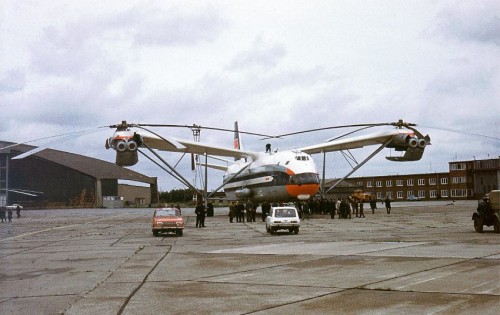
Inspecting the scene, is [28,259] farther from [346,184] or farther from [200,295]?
[346,184]

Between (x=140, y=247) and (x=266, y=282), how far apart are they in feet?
36.5

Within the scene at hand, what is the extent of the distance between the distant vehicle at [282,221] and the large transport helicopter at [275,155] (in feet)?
45.5

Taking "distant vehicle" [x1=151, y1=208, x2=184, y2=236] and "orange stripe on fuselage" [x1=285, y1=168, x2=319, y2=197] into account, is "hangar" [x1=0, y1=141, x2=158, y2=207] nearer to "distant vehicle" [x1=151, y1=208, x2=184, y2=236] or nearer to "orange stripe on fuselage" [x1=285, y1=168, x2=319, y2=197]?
"orange stripe on fuselage" [x1=285, y1=168, x2=319, y2=197]

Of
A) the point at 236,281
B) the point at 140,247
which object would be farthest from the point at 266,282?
the point at 140,247

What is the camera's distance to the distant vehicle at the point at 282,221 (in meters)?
28.1

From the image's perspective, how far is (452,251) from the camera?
16.9 m

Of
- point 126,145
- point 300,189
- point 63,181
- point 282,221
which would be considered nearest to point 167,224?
point 282,221

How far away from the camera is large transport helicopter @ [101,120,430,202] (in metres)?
44.2

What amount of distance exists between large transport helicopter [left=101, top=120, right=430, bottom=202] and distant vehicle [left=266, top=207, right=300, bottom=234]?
13.9 m

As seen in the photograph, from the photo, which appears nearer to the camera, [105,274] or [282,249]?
[105,274]

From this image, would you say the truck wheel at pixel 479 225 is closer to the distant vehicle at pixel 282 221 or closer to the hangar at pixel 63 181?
the distant vehicle at pixel 282 221

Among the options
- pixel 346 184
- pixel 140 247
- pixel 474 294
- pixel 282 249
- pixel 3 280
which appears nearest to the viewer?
pixel 474 294

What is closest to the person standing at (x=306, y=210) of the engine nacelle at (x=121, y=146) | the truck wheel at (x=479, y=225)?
the engine nacelle at (x=121, y=146)

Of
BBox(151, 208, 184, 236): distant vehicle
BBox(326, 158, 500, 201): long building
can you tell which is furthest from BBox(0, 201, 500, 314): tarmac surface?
BBox(326, 158, 500, 201): long building
